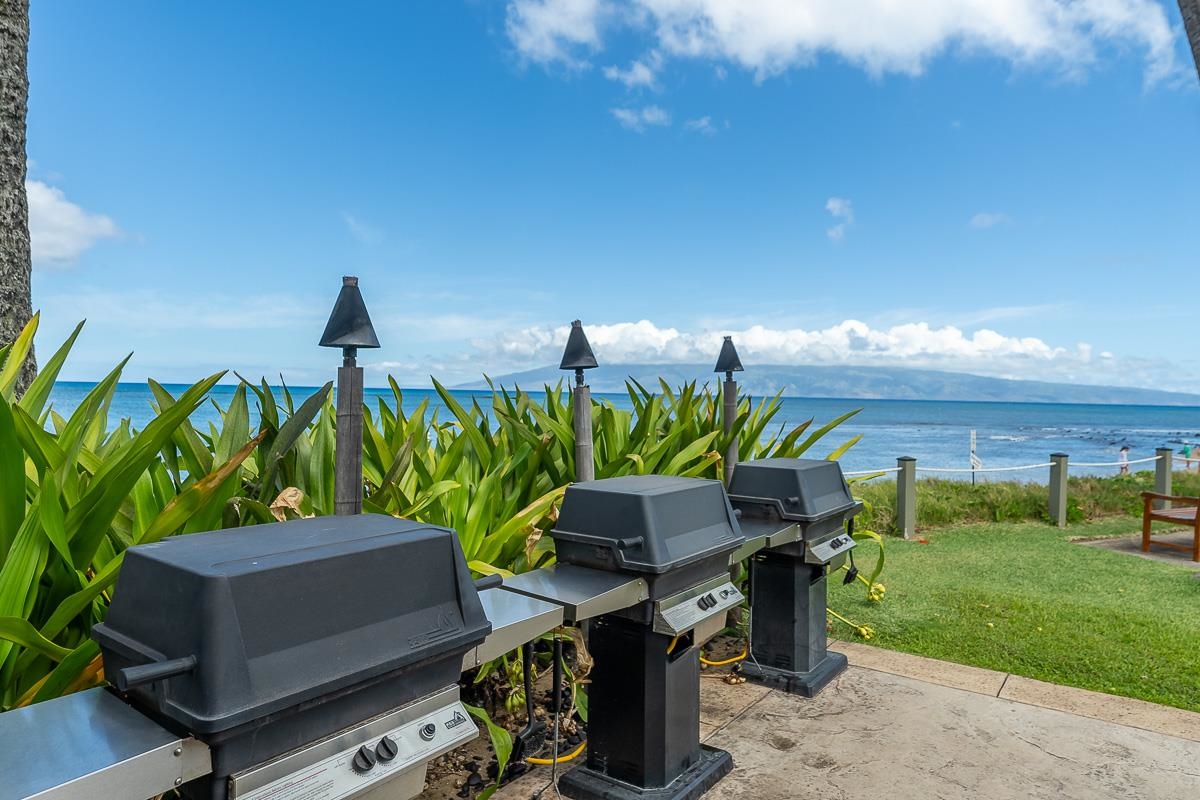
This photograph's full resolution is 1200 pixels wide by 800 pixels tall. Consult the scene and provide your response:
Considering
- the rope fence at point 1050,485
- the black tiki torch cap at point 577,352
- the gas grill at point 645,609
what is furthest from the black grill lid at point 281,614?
the rope fence at point 1050,485

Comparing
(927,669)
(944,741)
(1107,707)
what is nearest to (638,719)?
(944,741)

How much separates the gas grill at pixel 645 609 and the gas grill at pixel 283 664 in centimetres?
59

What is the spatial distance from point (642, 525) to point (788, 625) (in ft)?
4.93

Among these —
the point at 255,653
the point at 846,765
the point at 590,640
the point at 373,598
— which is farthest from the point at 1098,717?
the point at 255,653

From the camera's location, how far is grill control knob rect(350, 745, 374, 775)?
1.15 metres

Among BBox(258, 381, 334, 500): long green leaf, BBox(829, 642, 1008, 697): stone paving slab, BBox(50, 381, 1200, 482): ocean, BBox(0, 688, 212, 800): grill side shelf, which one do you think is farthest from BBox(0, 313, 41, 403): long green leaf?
BBox(50, 381, 1200, 482): ocean

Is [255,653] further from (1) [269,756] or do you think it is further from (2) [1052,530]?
(2) [1052,530]

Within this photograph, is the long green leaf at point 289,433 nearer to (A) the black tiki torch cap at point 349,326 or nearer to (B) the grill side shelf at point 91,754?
(A) the black tiki torch cap at point 349,326

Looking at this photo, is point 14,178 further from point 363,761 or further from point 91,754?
point 363,761

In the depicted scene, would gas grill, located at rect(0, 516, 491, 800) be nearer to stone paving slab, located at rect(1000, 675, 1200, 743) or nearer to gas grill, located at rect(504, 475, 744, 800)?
gas grill, located at rect(504, 475, 744, 800)

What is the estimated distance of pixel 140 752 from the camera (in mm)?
961

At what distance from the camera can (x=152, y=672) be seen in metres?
0.94

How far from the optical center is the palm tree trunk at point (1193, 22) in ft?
14.3

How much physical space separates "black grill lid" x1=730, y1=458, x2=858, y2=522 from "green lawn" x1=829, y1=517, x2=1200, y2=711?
123 centimetres
